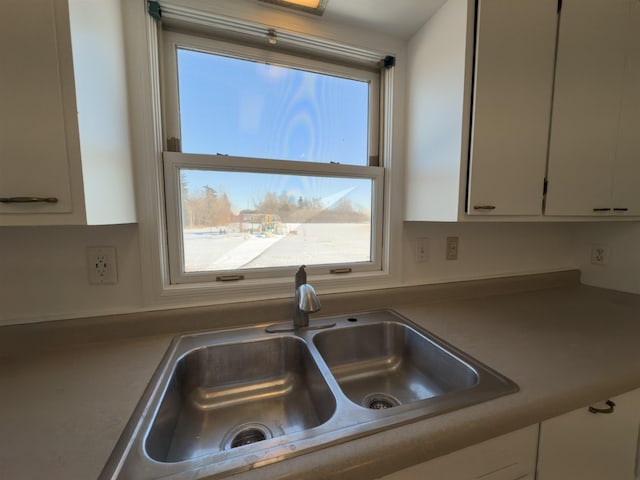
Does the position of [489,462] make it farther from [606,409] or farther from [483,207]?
[483,207]

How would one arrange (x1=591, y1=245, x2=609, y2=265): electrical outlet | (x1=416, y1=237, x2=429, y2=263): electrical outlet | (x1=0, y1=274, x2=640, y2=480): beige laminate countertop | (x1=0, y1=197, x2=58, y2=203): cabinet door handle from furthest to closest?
(x1=591, y1=245, x2=609, y2=265): electrical outlet → (x1=416, y1=237, x2=429, y2=263): electrical outlet → (x1=0, y1=197, x2=58, y2=203): cabinet door handle → (x1=0, y1=274, x2=640, y2=480): beige laminate countertop

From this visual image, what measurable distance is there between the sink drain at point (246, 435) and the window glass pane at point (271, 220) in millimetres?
575

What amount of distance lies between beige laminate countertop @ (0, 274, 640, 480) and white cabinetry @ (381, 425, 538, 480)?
4cm

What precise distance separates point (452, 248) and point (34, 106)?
1.56 meters

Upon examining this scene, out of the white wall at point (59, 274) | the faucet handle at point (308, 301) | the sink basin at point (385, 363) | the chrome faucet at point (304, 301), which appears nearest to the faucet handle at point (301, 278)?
the chrome faucet at point (304, 301)

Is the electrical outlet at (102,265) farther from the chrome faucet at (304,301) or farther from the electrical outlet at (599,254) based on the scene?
the electrical outlet at (599,254)

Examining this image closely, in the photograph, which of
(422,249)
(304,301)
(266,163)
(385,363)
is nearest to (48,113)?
(266,163)

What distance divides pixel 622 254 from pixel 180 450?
7.34 feet

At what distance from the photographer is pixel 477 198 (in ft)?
3.04

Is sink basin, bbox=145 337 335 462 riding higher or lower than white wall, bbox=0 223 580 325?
lower

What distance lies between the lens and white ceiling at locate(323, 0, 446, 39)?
0.95 m

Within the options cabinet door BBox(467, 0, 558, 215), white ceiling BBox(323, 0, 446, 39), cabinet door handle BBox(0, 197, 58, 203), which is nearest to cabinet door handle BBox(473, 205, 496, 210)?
cabinet door BBox(467, 0, 558, 215)

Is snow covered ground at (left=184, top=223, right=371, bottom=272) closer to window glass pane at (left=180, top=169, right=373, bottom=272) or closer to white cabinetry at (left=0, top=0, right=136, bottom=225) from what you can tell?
window glass pane at (left=180, top=169, right=373, bottom=272)

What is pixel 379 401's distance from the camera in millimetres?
889
